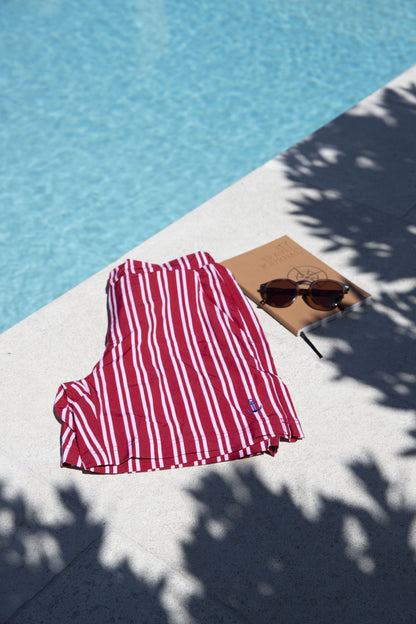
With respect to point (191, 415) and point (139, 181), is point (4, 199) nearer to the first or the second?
point (139, 181)

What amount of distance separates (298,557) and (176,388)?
101 cm

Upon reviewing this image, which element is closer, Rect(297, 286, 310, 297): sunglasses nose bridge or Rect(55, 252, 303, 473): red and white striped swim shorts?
Rect(55, 252, 303, 473): red and white striped swim shorts

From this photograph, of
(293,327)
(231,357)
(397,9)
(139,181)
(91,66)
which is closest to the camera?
(231,357)

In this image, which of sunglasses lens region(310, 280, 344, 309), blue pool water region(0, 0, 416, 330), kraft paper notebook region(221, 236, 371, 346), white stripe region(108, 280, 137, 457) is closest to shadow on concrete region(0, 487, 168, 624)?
white stripe region(108, 280, 137, 457)

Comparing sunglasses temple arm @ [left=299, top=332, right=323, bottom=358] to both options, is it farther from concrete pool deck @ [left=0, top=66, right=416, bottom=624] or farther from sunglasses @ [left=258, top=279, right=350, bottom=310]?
sunglasses @ [left=258, top=279, right=350, bottom=310]

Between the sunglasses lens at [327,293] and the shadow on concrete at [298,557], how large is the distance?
115 centimetres

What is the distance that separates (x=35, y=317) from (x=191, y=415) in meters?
1.44

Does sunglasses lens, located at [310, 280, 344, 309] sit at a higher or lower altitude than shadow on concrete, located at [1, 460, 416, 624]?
higher

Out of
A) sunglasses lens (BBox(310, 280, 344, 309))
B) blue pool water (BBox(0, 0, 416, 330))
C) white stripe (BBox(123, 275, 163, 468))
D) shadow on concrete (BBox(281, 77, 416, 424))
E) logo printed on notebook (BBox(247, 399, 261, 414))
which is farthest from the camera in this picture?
blue pool water (BBox(0, 0, 416, 330))

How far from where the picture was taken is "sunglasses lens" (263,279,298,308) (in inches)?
157

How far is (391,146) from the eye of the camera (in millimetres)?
5730

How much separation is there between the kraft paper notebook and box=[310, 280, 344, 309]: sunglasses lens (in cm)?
6

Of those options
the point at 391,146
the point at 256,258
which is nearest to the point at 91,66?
the point at 391,146

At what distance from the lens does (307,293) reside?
4027 mm
